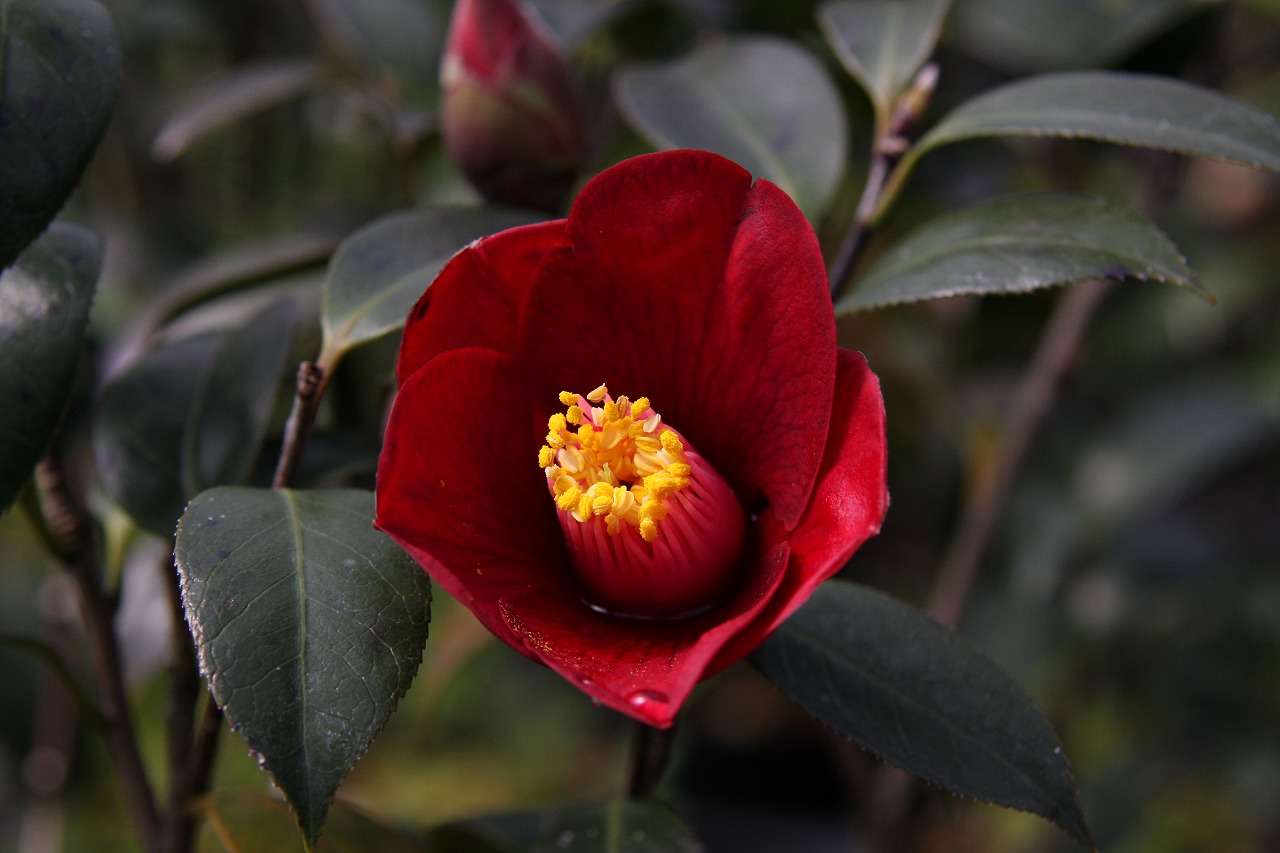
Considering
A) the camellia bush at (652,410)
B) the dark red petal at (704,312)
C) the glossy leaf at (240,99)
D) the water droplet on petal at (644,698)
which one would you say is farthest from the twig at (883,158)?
the glossy leaf at (240,99)

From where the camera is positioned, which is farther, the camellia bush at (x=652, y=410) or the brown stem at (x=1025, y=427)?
the brown stem at (x=1025, y=427)

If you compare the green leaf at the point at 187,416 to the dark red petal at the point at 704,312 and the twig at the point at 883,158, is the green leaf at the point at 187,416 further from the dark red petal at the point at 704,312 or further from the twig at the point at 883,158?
the twig at the point at 883,158

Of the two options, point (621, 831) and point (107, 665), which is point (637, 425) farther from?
point (107, 665)

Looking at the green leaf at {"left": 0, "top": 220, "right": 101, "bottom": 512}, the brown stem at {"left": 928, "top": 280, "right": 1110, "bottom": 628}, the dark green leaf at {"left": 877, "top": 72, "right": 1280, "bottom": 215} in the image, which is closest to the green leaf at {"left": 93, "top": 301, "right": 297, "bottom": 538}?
the green leaf at {"left": 0, "top": 220, "right": 101, "bottom": 512}

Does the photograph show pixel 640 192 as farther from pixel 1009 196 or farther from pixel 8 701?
pixel 8 701

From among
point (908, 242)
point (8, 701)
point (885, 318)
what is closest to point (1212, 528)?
point (885, 318)
